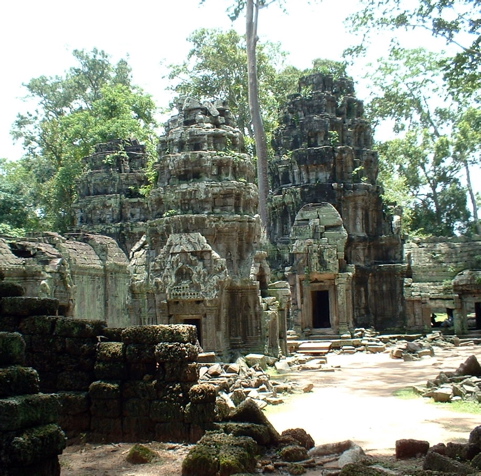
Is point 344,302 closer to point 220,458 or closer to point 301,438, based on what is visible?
point 301,438

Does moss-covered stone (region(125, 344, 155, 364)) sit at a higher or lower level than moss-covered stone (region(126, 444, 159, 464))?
higher

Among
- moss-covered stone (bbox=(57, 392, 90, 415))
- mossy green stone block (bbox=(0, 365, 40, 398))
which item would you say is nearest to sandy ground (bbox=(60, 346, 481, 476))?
moss-covered stone (bbox=(57, 392, 90, 415))

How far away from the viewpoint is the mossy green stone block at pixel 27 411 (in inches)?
210

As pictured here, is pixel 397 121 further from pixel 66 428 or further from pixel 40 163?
pixel 66 428

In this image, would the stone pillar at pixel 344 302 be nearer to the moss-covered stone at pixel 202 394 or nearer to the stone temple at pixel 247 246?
the stone temple at pixel 247 246

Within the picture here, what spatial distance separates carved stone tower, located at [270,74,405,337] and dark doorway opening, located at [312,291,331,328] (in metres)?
0.04

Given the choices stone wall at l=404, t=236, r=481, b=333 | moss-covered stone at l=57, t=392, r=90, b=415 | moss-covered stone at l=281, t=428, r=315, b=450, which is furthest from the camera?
stone wall at l=404, t=236, r=481, b=333

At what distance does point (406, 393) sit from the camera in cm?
1190

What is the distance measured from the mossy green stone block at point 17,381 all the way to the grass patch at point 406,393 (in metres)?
7.57

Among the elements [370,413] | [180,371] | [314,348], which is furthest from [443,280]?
[180,371]

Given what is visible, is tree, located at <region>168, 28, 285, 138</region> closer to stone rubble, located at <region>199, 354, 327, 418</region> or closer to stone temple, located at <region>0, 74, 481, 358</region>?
stone temple, located at <region>0, 74, 481, 358</region>

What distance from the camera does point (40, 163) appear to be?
124 ft

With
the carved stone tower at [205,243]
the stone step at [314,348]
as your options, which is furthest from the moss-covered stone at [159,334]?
the stone step at [314,348]

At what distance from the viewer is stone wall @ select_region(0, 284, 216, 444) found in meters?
7.86
